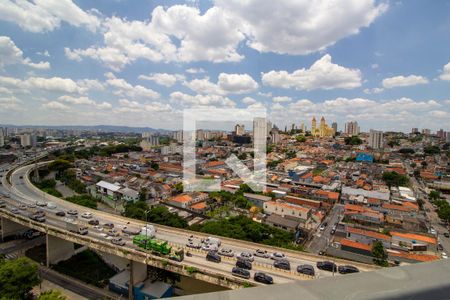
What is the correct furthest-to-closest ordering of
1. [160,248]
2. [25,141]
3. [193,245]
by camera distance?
[25,141] < [193,245] < [160,248]

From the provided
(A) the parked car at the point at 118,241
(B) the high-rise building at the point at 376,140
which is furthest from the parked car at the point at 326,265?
(B) the high-rise building at the point at 376,140

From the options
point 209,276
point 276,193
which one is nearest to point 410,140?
point 276,193

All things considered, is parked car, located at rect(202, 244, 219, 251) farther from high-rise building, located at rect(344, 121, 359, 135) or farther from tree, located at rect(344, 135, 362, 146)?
high-rise building, located at rect(344, 121, 359, 135)

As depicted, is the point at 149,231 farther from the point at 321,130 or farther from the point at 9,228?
the point at 321,130

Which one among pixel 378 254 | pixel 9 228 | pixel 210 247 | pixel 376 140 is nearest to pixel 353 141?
pixel 376 140

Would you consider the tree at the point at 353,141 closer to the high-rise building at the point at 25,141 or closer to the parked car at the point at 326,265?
the parked car at the point at 326,265
